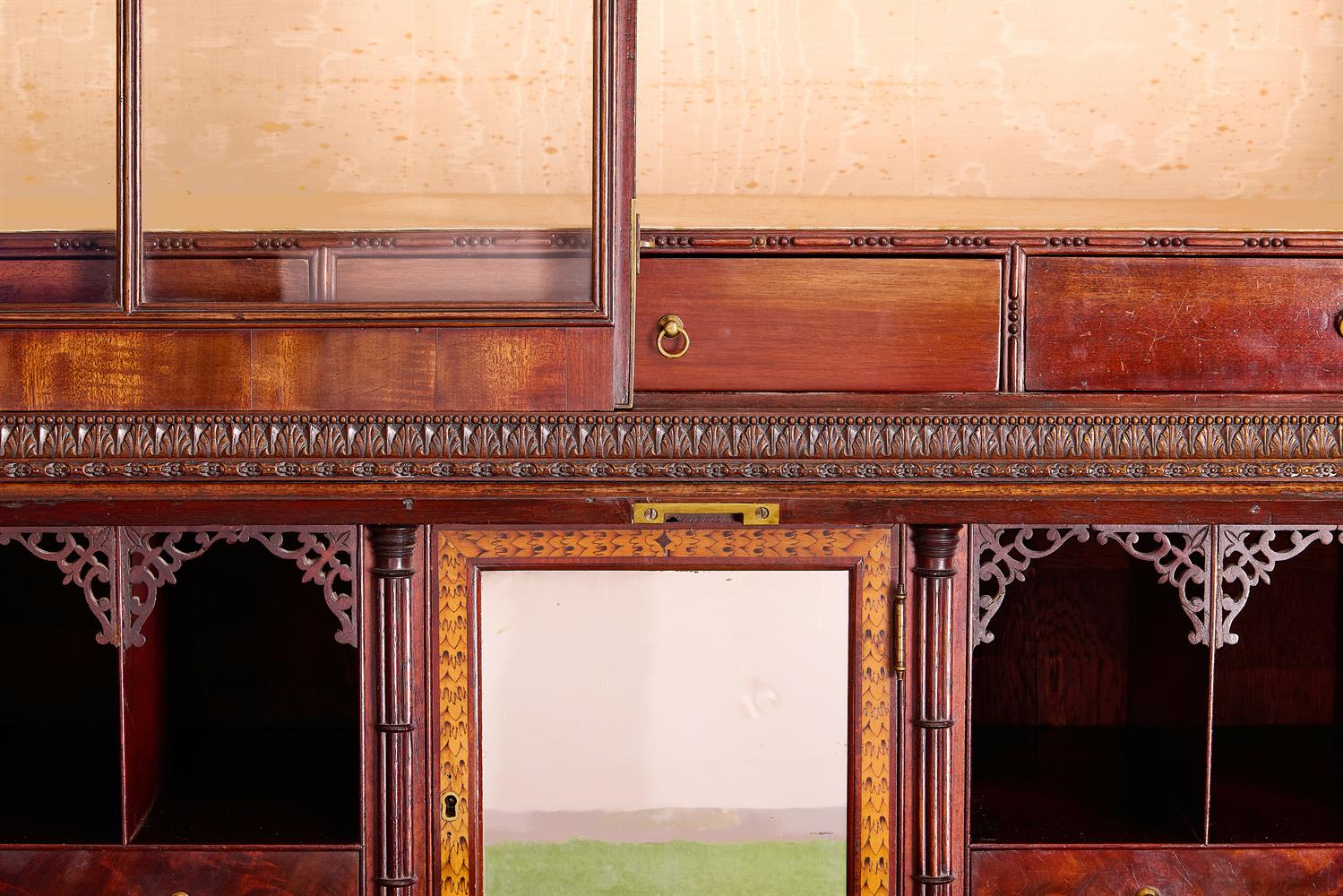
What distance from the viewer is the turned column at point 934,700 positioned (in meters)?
1.41

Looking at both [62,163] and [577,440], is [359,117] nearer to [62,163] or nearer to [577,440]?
[62,163]

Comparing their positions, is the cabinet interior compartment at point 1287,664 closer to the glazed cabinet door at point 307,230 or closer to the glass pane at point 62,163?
the glazed cabinet door at point 307,230

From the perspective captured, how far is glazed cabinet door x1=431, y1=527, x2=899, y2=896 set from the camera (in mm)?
1407

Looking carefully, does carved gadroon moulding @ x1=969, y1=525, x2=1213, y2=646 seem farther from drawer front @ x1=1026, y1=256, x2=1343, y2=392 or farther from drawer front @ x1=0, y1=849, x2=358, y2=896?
drawer front @ x1=0, y1=849, x2=358, y2=896

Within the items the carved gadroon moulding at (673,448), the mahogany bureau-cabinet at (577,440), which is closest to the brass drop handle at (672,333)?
the mahogany bureau-cabinet at (577,440)

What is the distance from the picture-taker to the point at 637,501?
138 centimetres

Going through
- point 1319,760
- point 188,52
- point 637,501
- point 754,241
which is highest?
point 188,52

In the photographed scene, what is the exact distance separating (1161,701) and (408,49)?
1539mm

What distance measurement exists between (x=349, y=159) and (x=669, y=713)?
82cm

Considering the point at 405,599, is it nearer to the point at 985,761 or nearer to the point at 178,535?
the point at 178,535

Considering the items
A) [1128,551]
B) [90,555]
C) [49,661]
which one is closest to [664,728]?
[1128,551]

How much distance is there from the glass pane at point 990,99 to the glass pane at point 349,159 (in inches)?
28.7

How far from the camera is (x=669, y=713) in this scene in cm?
143

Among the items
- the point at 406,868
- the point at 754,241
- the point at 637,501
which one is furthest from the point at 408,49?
the point at 406,868
